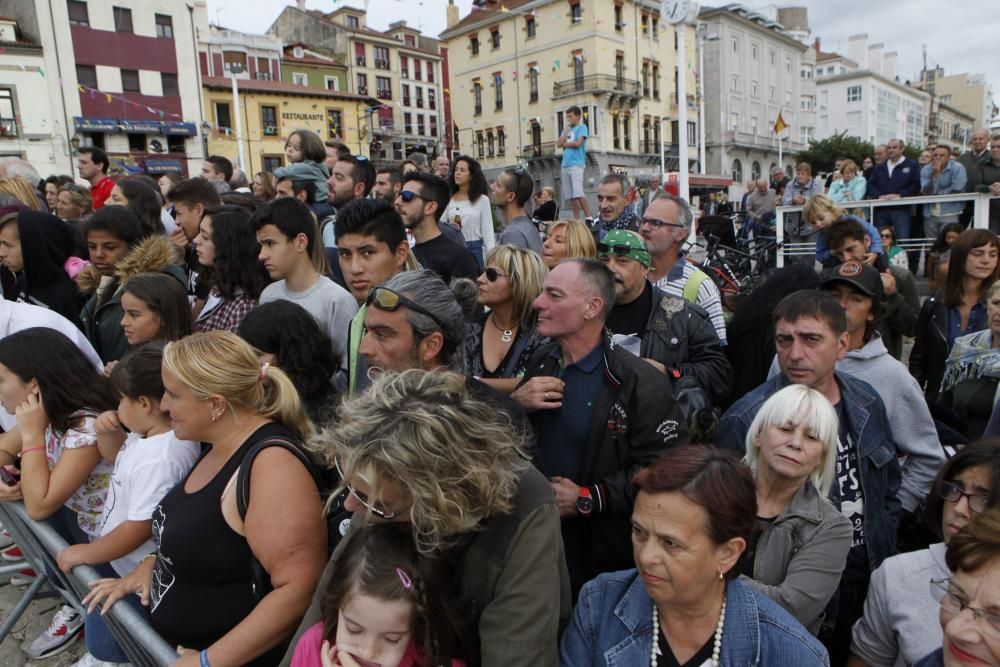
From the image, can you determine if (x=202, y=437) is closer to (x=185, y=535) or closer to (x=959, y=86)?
(x=185, y=535)

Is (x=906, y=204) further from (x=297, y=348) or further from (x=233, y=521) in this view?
(x=233, y=521)

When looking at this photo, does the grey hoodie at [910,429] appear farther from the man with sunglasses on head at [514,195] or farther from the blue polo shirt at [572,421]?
the man with sunglasses on head at [514,195]

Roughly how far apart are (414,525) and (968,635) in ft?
4.17

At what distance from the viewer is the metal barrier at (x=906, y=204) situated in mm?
7102

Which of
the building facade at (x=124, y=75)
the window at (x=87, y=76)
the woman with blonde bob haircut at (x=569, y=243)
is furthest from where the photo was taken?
the window at (x=87, y=76)

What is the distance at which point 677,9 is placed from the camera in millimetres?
10023

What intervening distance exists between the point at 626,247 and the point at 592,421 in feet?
3.93

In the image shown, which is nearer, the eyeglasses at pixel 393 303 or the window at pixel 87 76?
the eyeglasses at pixel 393 303

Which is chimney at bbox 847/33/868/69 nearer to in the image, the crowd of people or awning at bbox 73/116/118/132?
awning at bbox 73/116/118/132

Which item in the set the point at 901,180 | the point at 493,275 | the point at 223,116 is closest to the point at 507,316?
the point at 493,275

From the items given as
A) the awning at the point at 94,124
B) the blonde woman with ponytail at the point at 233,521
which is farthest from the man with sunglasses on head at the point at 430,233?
the awning at the point at 94,124

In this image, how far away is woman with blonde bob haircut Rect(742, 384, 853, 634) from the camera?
1998 millimetres

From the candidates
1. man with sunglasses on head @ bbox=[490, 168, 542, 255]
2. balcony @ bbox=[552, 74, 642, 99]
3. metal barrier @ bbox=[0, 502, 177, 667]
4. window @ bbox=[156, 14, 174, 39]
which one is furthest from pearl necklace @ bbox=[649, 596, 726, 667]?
balcony @ bbox=[552, 74, 642, 99]

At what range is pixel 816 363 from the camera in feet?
8.23
